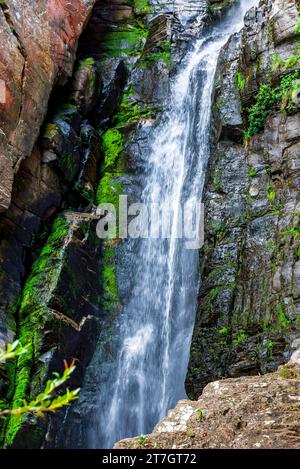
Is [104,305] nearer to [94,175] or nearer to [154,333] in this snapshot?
[154,333]

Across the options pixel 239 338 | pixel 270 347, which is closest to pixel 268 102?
pixel 239 338

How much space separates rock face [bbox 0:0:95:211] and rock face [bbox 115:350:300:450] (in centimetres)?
762

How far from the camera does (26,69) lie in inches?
483

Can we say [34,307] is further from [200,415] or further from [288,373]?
[200,415]

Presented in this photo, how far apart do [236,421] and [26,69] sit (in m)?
10.8

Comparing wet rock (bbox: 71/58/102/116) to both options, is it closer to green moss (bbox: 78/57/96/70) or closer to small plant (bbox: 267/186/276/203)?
green moss (bbox: 78/57/96/70)

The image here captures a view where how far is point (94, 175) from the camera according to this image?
15.4 meters

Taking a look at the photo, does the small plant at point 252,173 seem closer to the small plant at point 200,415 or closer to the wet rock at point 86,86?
the wet rock at point 86,86

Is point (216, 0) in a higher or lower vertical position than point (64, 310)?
higher

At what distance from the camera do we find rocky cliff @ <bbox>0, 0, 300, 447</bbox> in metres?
10.2

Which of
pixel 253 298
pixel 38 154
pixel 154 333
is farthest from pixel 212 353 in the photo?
pixel 38 154

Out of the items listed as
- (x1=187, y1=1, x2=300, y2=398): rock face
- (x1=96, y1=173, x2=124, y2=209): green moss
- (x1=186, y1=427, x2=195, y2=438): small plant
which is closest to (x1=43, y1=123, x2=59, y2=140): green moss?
(x1=96, y1=173, x2=124, y2=209): green moss

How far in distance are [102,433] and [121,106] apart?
11.2m

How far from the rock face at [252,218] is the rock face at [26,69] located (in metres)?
4.94
